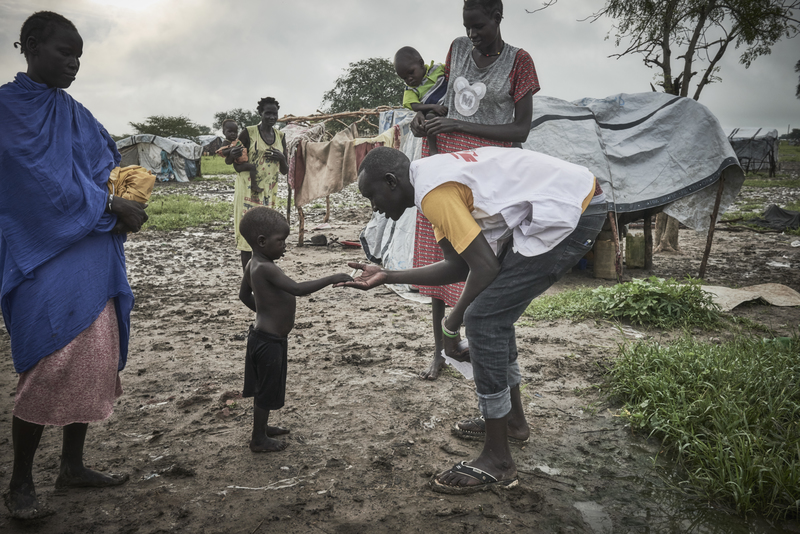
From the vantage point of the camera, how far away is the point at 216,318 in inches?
185

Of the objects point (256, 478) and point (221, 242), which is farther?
point (221, 242)

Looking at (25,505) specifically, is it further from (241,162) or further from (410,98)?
(241,162)

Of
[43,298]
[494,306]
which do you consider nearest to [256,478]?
[43,298]

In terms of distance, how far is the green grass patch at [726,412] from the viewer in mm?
2021

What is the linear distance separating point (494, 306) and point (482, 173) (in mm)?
543

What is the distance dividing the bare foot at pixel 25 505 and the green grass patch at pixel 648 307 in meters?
3.79

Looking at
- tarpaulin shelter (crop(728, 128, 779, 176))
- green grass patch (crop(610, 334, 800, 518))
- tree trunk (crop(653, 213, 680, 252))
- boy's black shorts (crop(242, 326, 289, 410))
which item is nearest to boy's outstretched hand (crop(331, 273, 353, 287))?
boy's black shorts (crop(242, 326, 289, 410))

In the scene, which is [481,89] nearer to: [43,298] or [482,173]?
[482,173]

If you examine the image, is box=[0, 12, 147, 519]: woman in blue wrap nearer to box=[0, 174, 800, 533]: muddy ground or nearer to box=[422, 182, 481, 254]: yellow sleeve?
box=[0, 174, 800, 533]: muddy ground

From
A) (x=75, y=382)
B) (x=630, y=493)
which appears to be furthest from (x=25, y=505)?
(x=630, y=493)

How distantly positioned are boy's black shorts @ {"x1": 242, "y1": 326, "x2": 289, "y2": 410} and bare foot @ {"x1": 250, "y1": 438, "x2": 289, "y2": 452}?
17 cm

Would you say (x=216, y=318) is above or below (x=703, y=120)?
below

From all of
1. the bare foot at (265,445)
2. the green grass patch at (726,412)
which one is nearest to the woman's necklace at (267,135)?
the bare foot at (265,445)

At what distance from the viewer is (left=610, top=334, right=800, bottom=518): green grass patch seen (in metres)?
2.02
